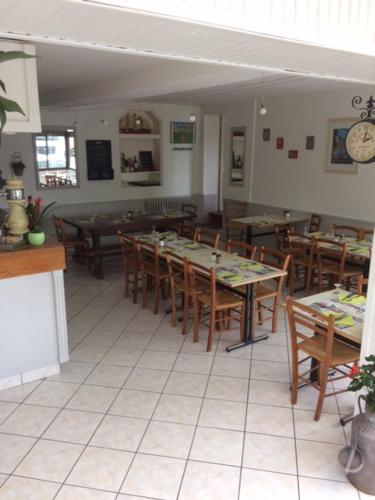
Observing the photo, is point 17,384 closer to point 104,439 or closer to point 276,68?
point 104,439

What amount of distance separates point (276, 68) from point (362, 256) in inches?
119

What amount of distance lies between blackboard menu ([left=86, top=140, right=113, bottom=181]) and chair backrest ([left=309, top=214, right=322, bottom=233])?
435 cm

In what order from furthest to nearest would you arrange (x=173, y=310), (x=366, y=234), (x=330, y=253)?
(x=366, y=234)
(x=330, y=253)
(x=173, y=310)

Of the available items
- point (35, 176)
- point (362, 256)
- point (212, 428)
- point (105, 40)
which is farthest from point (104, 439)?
point (35, 176)

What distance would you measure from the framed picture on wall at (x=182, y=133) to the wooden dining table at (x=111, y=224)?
8.22ft

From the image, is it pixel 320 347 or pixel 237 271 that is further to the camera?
pixel 237 271

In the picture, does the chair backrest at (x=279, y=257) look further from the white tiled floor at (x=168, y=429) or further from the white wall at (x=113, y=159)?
the white wall at (x=113, y=159)

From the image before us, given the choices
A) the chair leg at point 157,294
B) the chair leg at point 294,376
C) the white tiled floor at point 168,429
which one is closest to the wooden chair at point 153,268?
the chair leg at point 157,294

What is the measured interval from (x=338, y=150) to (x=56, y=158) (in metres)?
5.48

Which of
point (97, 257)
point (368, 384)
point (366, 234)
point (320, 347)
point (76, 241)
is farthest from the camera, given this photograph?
point (76, 241)

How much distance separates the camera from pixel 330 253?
5.62m

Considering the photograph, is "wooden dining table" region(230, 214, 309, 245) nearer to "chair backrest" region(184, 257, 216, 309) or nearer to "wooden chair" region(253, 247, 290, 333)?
"wooden chair" region(253, 247, 290, 333)

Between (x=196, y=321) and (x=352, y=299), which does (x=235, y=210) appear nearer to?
(x=196, y=321)

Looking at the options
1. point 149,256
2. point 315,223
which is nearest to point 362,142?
point 315,223
